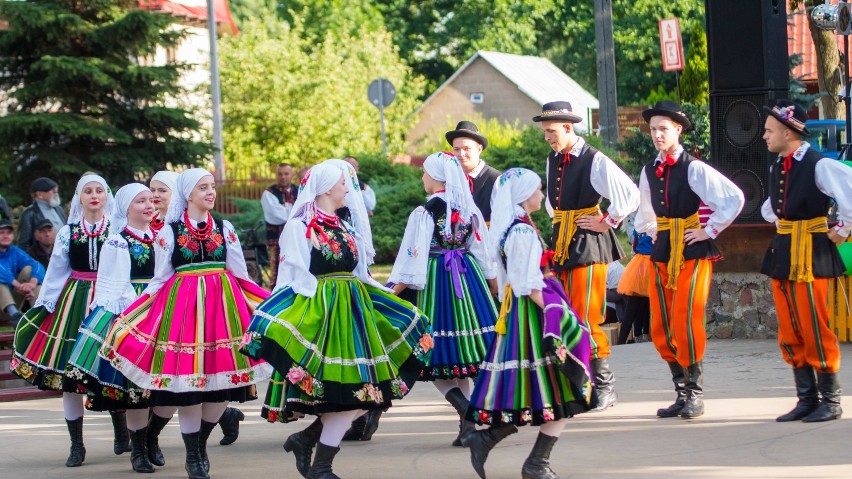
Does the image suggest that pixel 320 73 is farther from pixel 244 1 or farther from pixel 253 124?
pixel 244 1

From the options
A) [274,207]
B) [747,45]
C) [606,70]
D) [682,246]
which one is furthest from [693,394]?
[606,70]

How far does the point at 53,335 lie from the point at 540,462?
331 centimetres

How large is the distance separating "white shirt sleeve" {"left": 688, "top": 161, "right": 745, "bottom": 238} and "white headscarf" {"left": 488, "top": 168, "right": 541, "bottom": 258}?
1.80 m

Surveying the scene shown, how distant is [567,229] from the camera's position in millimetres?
8570

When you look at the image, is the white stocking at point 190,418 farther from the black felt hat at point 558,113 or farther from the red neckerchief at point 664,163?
the red neckerchief at point 664,163

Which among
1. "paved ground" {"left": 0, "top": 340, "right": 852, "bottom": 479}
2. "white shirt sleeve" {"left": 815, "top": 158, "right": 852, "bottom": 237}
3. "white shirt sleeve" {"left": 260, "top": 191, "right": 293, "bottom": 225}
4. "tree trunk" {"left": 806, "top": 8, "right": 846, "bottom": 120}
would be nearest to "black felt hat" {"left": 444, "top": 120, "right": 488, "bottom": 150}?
"paved ground" {"left": 0, "top": 340, "right": 852, "bottom": 479}

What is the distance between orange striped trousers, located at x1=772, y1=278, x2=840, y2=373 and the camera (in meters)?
7.86

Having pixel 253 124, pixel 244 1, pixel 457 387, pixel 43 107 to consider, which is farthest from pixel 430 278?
pixel 244 1

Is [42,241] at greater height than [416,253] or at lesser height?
greater

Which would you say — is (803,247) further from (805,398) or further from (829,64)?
(829,64)

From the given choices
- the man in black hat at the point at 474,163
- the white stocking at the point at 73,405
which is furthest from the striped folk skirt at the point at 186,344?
the man in black hat at the point at 474,163

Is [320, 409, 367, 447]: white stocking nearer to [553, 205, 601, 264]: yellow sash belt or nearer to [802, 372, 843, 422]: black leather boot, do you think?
[553, 205, 601, 264]: yellow sash belt

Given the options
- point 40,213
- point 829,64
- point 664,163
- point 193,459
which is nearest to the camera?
point 193,459

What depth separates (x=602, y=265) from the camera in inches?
338
